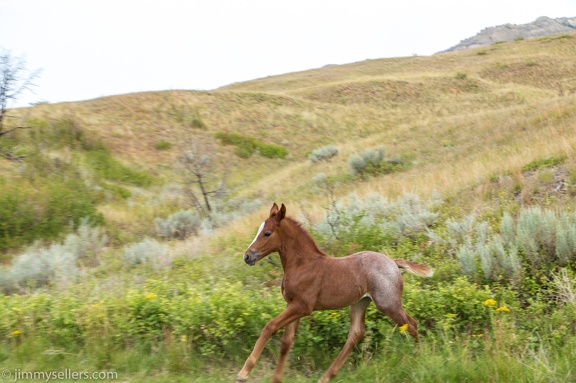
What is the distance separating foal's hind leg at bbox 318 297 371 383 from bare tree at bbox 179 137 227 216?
14.7m

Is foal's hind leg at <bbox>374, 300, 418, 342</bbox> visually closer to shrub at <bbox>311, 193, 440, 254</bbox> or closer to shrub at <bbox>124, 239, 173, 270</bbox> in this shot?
shrub at <bbox>311, 193, 440, 254</bbox>

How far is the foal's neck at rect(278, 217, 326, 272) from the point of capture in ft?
17.0

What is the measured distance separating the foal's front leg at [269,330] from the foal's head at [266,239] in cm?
56

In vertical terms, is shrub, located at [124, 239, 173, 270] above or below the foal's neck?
below

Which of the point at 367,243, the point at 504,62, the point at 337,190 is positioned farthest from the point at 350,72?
the point at 367,243

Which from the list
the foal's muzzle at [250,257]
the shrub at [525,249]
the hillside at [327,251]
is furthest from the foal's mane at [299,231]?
the shrub at [525,249]

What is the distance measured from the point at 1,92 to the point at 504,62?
56.9 metres

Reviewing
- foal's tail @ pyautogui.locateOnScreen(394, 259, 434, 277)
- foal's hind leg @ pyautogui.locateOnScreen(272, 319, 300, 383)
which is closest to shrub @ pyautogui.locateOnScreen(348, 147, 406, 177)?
foal's tail @ pyautogui.locateOnScreen(394, 259, 434, 277)

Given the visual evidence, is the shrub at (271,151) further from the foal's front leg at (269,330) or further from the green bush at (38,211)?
the foal's front leg at (269,330)

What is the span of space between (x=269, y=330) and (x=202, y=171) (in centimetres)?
2334

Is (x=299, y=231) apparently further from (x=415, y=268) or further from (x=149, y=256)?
(x=149, y=256)

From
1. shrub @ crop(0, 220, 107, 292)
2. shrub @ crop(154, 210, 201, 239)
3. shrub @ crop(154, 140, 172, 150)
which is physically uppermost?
shrub @ crop(154, 140, 172, 150)

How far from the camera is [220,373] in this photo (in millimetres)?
5527

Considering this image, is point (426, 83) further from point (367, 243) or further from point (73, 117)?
point (367, 243)
